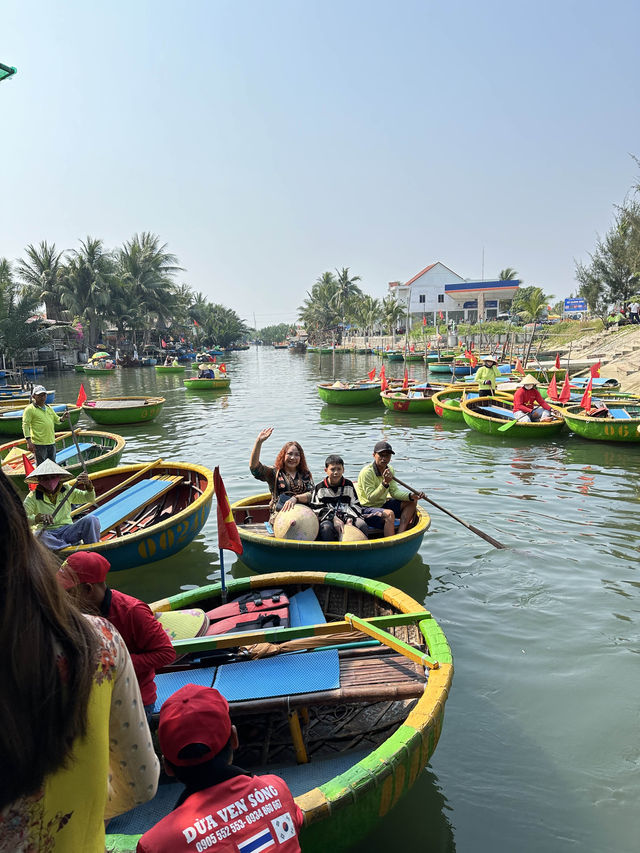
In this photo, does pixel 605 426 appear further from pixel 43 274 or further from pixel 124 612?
pixel 43 274

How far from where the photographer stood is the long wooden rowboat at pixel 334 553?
5988 millimetres

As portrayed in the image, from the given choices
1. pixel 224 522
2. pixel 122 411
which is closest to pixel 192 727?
pixel 224 522

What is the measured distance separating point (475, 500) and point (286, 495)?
4365 millimetres

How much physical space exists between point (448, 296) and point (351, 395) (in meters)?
44.0

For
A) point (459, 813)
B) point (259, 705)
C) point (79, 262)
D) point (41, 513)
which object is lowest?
point (459, 813)

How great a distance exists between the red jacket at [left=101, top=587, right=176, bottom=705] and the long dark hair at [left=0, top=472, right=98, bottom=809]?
78.7 inches

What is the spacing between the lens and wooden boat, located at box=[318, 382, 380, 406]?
72.4ft

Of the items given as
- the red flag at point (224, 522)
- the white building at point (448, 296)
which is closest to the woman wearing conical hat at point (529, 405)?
the red flag at point (224, 522)

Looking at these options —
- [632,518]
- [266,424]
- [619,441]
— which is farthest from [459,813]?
[266,424]

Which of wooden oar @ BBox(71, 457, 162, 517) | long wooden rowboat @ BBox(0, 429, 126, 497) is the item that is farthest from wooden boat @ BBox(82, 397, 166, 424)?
wooden oar @ BBox(71, 457, 162, 517)

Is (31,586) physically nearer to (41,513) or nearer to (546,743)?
(546,743)

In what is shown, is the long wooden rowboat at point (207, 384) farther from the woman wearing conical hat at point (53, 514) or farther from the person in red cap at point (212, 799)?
the person in red cap at point (212, 799)

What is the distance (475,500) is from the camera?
9.89 meters

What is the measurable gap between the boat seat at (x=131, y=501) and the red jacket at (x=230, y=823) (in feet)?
19.1
